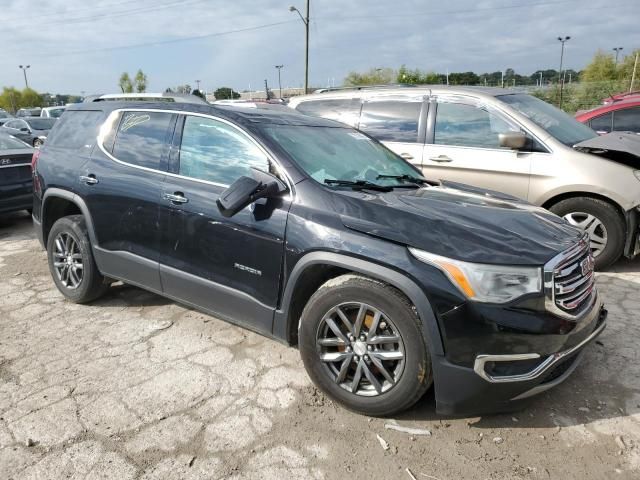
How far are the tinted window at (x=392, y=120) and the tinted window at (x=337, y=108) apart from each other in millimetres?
145

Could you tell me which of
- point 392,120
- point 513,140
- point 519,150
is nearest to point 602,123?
point 519,150

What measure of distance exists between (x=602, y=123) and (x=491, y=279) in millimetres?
6713

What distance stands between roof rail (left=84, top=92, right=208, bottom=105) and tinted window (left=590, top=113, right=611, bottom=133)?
6547 millimetres

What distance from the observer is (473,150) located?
5477mm

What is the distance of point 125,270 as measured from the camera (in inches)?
152

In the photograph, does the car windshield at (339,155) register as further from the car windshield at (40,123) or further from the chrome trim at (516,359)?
the car windshield at (40,123)

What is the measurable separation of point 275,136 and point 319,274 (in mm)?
998

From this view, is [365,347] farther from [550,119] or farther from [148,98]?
[550,119]

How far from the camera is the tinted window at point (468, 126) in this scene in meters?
5.39

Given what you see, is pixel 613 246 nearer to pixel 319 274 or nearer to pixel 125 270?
pixel 319 274

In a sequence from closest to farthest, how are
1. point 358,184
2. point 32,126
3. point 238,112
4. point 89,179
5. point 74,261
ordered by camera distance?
point 358,184
point 238,112
point 89,179
point 74,261
point 32,126

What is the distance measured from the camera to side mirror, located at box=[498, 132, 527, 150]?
498cm

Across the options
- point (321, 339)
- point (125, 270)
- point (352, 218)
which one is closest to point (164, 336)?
point (125, 270)

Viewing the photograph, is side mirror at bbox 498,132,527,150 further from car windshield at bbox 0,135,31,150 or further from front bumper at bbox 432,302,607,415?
car windshield at bbox 0,135,31,150
